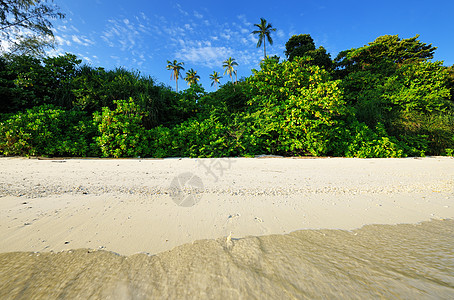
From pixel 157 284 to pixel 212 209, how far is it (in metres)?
1.04

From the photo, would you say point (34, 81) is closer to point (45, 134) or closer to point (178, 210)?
point (45, 134)

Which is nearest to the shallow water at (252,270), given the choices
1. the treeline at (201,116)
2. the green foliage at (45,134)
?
the treeline at (201,116)

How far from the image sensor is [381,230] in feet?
4.77

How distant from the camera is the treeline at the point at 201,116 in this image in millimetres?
6008

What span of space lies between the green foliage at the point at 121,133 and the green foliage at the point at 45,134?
18.9 inches

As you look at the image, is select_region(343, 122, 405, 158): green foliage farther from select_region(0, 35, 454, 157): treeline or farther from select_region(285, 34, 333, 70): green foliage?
select_region(285, 34, 333, 70): green foliage

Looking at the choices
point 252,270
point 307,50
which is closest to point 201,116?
point 252,270

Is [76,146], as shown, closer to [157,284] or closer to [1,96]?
[1,96]

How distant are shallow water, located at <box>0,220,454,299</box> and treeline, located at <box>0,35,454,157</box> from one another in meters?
5.41

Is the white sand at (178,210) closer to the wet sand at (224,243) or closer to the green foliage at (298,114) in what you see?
the wet sand at (224,243)

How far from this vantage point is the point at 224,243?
1.25 meters

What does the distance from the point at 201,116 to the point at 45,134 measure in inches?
217

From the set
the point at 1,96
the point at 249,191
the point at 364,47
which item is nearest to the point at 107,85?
the point at 1,96

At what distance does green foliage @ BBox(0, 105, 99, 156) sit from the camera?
5457mm
